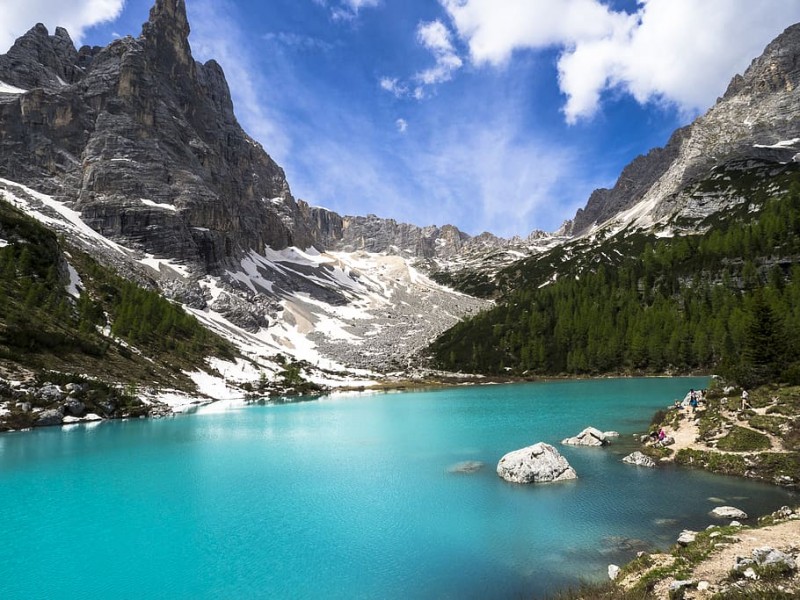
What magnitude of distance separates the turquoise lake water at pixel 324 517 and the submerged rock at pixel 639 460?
1.31 metres

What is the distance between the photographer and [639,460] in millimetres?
32062

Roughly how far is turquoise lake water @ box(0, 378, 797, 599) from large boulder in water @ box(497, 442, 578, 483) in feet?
3.22

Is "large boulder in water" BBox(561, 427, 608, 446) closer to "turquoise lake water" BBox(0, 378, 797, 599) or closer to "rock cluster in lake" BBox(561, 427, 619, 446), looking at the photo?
"rock cluster in lake" BBox(561, 427, 619, 446)

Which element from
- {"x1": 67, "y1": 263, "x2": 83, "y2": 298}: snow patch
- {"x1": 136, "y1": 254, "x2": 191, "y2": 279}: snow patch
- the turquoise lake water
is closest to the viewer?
the turquoise lake water

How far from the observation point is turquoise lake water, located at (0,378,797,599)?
17188 mm

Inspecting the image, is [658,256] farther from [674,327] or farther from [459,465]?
[459,465]

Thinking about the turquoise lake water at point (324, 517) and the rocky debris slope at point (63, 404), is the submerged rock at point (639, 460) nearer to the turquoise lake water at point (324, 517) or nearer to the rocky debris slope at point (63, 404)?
the turquoise lake water at point (324, 517)

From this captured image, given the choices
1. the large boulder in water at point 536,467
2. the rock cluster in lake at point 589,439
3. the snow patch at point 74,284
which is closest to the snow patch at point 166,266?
the snow patch at point 74,284

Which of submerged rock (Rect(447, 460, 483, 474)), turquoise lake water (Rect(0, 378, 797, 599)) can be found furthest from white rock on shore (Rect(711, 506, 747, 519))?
submerged rock (Rect(447, 460, 483, 474))

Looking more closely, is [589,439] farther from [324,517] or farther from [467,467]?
[324,517]

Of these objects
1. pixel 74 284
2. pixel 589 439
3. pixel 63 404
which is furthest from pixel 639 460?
pixel 74 284

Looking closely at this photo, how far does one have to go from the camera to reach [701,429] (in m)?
34.1

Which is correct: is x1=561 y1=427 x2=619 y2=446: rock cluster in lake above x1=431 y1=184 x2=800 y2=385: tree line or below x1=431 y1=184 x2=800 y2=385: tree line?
below

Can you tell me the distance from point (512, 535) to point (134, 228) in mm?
203387
